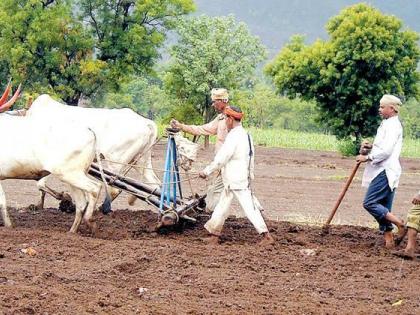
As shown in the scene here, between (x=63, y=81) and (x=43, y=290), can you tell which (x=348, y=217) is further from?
(x=63, y=81)

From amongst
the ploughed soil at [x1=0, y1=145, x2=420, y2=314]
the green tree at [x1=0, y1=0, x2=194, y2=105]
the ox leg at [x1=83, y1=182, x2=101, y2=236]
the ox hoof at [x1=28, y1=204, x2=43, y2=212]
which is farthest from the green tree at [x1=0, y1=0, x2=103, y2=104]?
the ox leg at [x1=83, y1=182, x2=101, y2=236]

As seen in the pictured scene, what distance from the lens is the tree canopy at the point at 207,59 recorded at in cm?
3369

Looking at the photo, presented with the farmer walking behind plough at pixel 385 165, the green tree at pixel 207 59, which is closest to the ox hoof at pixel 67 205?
the farmer walking behind plough at pixel 385 165

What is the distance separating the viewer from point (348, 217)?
44.8 ft

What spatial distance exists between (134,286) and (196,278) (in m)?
0.73

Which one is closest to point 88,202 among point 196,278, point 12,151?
point 12,151

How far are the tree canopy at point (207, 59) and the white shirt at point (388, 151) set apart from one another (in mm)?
23157

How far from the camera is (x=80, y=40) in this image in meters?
32.2

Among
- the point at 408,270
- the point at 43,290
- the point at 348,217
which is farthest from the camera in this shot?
the point at 348,217

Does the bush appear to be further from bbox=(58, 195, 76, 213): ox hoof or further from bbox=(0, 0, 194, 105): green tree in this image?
bbox=(58, 195, 76, 213): ox hoof

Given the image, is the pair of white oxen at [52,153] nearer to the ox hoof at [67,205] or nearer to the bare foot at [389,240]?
Result: the ox hoof at [67,205]

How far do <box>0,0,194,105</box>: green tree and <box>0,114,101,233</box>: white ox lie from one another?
70.2ft

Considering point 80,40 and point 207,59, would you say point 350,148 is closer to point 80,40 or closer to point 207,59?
point 207,59

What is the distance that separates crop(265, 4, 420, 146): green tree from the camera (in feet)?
101
